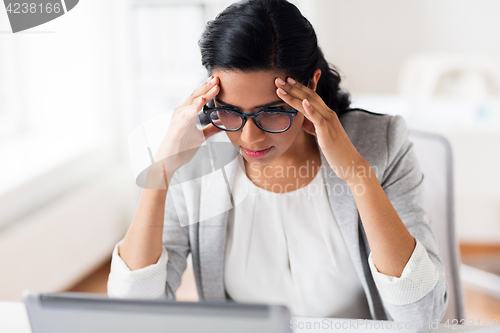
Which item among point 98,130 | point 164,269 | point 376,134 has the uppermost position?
point 376,134

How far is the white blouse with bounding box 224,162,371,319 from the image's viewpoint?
3.27ft

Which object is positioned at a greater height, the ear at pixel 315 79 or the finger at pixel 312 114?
the ear at pixel 315 79

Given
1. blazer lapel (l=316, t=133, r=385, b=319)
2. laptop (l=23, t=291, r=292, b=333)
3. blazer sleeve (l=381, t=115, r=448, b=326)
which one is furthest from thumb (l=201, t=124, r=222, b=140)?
laptop (l=23, t=291, r=292, b=333)

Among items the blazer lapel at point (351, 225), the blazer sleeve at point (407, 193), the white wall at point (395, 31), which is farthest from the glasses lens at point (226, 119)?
the white wall at point (395, 31)

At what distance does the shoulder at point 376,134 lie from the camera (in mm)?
953

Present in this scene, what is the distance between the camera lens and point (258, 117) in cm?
84

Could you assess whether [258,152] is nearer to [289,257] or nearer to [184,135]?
[184,135]

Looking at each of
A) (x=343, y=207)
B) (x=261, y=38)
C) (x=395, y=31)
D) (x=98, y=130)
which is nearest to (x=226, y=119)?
(x=261, y=38)

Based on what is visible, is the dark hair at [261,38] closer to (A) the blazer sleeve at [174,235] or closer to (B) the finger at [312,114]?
(B) the finger at [312,114]

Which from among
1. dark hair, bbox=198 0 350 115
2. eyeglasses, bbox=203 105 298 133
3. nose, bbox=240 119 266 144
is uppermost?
dark hair, bbox=198 0 350 115

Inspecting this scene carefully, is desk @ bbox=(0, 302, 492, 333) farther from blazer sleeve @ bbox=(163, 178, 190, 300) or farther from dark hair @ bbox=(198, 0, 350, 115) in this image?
dark hair @ bbox=(198, 0, 350, 115)

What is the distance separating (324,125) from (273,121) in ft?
0.32

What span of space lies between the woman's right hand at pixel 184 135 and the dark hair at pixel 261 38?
0.20 feet

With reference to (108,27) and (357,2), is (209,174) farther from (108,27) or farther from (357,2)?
(357,2)
